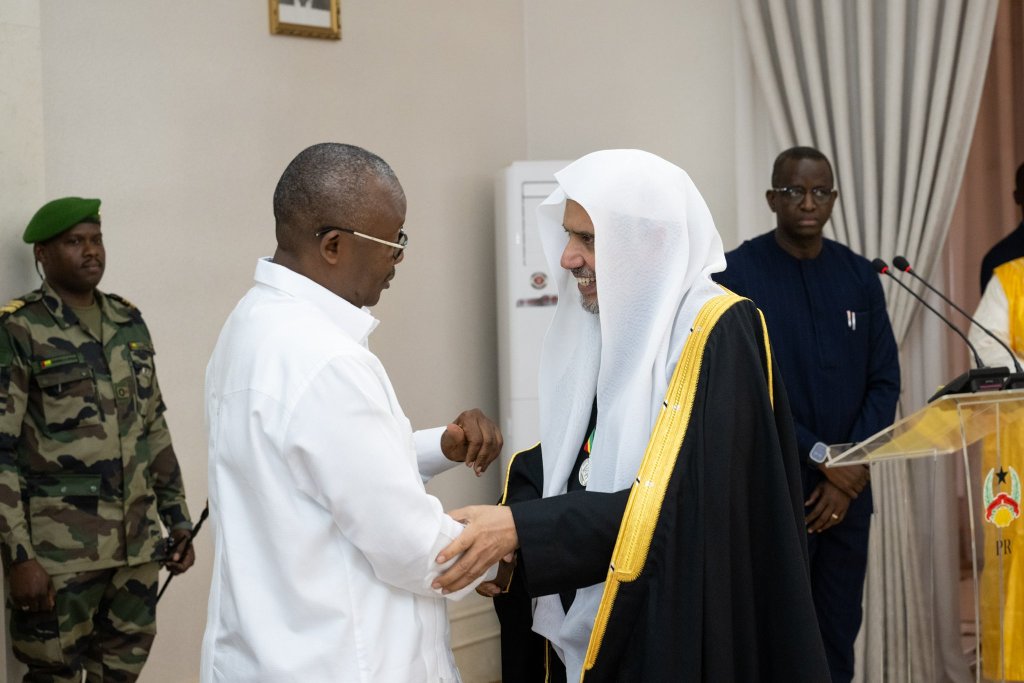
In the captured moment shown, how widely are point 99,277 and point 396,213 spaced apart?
218 centimetres

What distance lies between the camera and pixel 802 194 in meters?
4.05

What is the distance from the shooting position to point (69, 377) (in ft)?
12.7

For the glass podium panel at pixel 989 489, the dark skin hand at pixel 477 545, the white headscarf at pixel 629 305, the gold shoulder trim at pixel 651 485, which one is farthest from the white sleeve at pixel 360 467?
the glass podium panel at pixel 989 489

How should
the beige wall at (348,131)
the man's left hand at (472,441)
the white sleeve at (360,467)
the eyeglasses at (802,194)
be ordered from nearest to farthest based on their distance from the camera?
the white sleeve at (360,467) < the man's left hand at (472,441) < the eyeglasses at (802,194) < the beige wall at (348,131)

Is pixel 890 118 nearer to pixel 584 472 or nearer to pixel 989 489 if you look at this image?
pixel 989 489

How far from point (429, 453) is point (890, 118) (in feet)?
10.8

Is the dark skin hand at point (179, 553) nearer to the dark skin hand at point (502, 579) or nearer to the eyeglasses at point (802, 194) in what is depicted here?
the dark skin hand at point (502, 579)

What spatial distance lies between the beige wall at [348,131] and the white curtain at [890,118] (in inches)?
18.9

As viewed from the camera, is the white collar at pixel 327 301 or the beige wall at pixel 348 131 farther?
the beige wall at pixel 348 131

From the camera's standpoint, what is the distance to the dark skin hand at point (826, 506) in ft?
12.3

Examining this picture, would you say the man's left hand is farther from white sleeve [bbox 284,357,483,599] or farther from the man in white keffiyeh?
white sleeve [bbox 284,357,483,599]

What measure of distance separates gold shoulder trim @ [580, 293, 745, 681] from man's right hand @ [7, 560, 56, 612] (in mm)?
2249

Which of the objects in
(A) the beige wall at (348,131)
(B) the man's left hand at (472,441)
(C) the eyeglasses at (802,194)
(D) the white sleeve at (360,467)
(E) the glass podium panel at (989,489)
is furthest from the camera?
(A) the beige wall at (348,131)

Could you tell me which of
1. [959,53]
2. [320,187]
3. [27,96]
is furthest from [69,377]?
[959,53]
